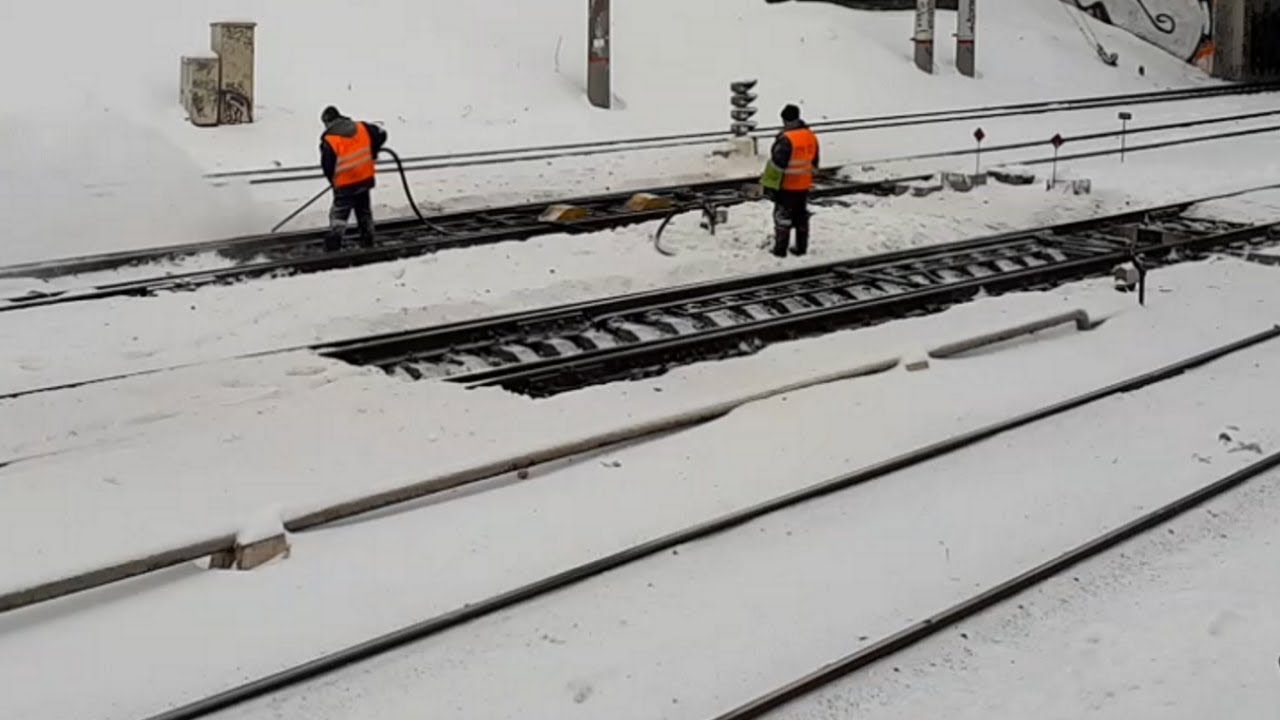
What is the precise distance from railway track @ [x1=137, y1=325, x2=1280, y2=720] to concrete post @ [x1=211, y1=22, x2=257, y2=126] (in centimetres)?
1383

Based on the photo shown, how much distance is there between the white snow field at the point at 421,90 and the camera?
55.4ft

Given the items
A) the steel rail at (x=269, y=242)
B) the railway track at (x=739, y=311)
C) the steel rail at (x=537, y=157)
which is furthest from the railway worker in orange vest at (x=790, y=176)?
the steel rail at (x=537, y=157)

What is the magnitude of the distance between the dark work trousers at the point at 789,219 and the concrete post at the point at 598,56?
951 centimetres

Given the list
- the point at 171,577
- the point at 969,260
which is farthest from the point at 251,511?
the point at 969,260

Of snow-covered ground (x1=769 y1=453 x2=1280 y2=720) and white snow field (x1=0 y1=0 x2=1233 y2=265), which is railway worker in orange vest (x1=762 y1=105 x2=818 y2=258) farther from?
snow-covered ground (x1=769 y1=453 x2=1280 y2=720)

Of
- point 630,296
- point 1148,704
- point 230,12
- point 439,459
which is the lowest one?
point 1148,704

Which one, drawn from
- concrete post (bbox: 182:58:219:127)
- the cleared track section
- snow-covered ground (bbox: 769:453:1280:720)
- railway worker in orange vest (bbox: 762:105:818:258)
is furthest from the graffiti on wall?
snow-covered ground (bbox: 769:453:1280:720)

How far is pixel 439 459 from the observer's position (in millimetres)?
8797

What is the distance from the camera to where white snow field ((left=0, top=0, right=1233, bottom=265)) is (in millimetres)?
16891

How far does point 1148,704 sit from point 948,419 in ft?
12.9

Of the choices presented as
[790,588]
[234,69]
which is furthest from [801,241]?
[234,69]

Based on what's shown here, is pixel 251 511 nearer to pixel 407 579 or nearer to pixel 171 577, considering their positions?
pixel 171 577

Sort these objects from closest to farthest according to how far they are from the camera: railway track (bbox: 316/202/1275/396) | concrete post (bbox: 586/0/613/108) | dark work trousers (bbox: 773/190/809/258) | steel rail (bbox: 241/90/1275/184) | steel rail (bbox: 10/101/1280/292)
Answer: railway track (bbox: 316/202/1275/396) → steel rail (bbox: 10/101/1280/292) → dark work trousers (bbox: 773/190/809/258) → steel rail (bbox: 241/90/1275/184) → concrete post (bbox: 586/0/613/108)

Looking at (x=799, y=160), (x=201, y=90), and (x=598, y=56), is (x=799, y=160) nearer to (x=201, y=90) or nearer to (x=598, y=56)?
(x=201, y=90)
